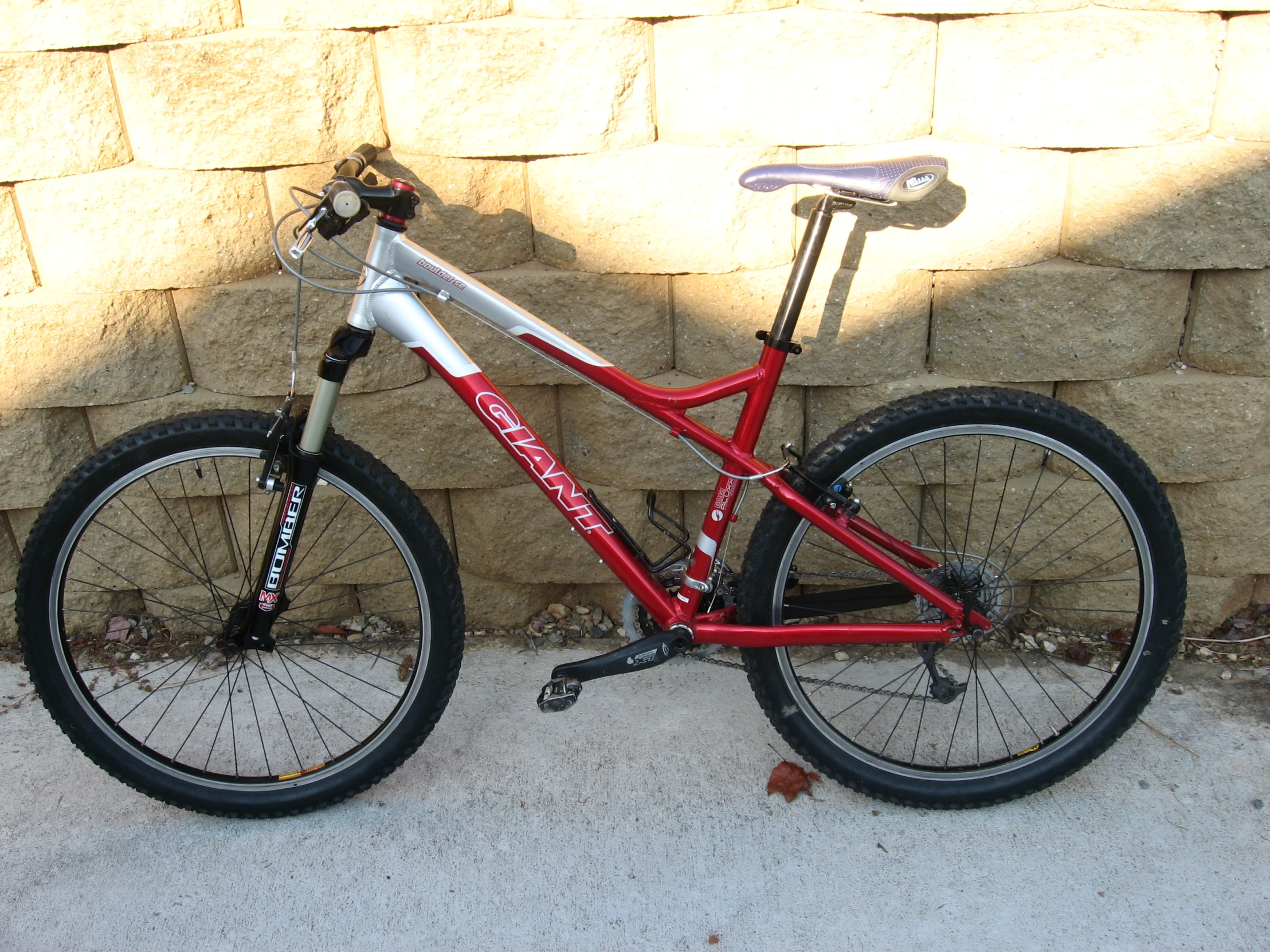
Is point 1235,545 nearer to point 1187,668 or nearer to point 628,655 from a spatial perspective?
point 1187,668

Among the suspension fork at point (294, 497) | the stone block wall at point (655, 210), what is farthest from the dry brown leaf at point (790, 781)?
the suspension fork at point (294, 497)

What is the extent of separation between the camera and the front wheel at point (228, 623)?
1.99 m

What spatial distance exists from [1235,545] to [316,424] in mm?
2310

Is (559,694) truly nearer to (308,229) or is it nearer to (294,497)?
(294,497)

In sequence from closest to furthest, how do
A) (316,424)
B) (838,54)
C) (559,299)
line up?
(316,424)
(838,54)
(559,299)

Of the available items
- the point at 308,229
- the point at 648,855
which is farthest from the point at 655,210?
the point at 648,855

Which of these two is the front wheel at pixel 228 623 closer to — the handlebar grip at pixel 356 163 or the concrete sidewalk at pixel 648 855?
the concrete sidewalk at pixel 648 855

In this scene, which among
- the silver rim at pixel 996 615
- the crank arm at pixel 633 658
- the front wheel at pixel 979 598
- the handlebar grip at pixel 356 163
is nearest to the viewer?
the handlebar grip at pixel 356 163

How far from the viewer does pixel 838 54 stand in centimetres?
206

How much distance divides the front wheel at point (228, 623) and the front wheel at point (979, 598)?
2.78 feet

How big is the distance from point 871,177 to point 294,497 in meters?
1.33

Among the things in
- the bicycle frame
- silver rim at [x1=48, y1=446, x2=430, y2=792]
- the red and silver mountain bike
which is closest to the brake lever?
the red and silver mountain bike

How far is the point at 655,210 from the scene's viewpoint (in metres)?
2.21

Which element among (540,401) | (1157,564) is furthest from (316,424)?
(1157,564)
